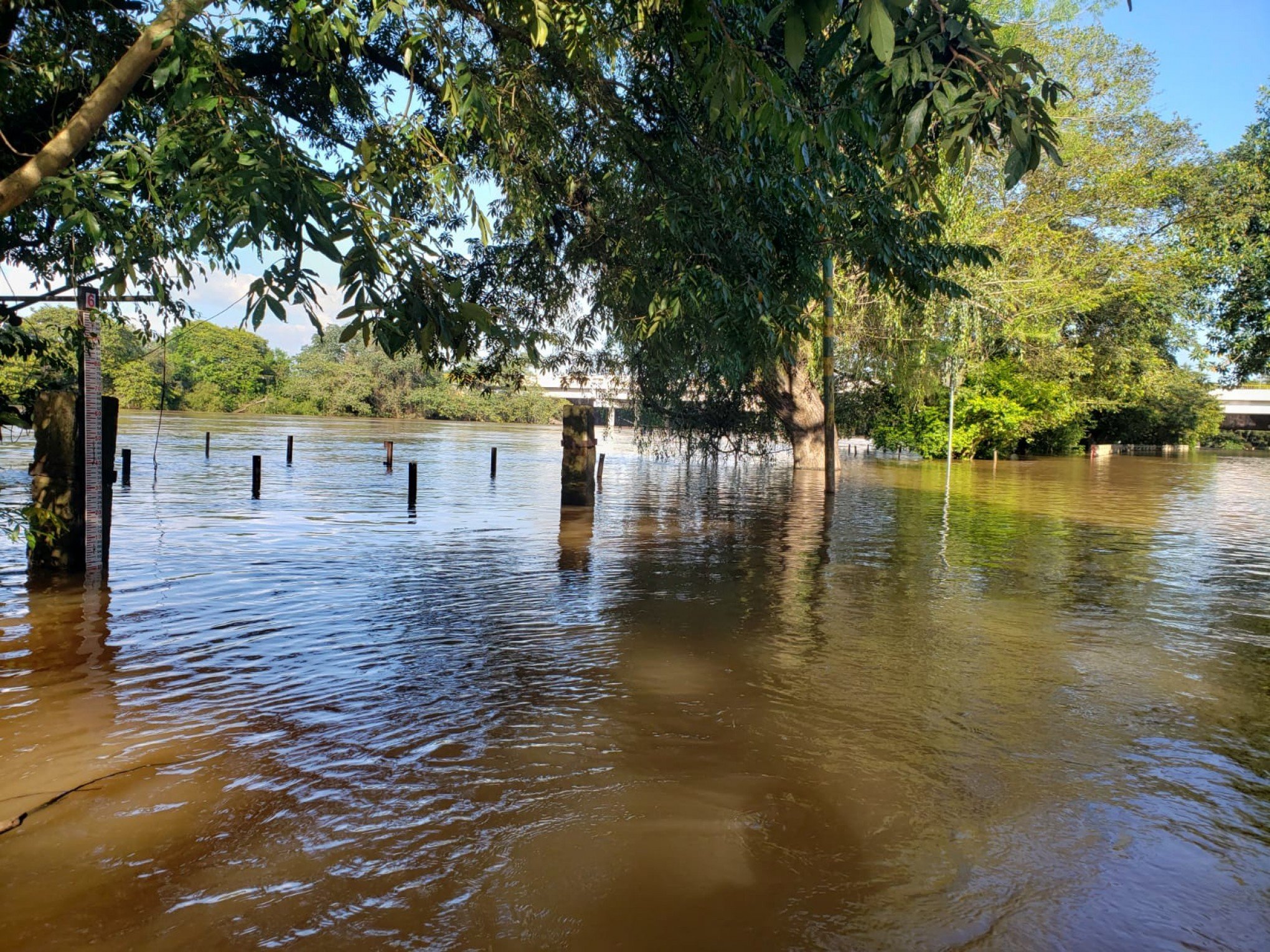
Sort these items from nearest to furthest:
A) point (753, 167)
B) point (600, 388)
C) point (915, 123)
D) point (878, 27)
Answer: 1. point (878, 27)
2. point (915, 123)
3. point (753, 167)
4. point (600, 388)

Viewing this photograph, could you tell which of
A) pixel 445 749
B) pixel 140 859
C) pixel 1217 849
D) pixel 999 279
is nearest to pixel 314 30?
pixel 445 749

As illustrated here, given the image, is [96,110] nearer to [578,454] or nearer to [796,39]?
[796,39]

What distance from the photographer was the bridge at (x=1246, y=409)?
3019 inches

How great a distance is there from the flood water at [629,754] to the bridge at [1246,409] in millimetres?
75455

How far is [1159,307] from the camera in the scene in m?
36.7

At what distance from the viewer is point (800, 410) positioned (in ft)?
89.4

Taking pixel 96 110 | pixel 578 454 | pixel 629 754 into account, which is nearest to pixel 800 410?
pixel 578 454

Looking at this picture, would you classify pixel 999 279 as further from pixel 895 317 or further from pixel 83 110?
pixel 83 110

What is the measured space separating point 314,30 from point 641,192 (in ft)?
15.5

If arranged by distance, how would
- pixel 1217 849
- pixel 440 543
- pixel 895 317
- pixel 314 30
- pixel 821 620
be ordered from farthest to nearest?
pixel 895 317 → pixel 440 543 → pixel 821 620 → pixel 314 30 → pixel 1217 849

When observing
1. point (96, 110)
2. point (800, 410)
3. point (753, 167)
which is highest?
point (753, 167)

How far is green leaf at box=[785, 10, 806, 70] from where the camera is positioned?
9.22 ft

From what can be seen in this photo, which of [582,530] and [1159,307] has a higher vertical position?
[1159,307]

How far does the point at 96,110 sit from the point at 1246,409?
301 feet
